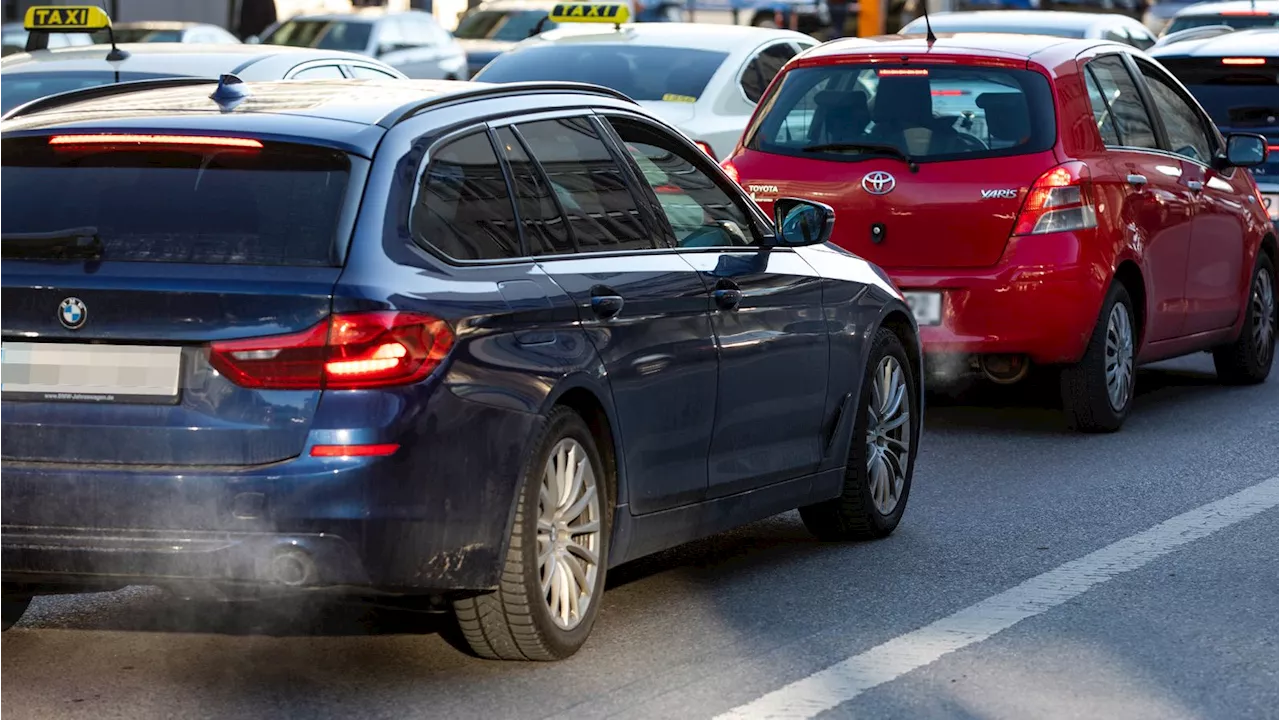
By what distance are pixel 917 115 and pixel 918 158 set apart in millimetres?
236

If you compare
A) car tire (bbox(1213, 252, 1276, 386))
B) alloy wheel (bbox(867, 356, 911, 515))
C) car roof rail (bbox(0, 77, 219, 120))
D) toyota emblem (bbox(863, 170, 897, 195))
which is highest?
car roof rail (bbox(0, 77, 219, 120))

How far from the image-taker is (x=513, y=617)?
594 centimetres

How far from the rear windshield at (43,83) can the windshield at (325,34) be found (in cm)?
1942

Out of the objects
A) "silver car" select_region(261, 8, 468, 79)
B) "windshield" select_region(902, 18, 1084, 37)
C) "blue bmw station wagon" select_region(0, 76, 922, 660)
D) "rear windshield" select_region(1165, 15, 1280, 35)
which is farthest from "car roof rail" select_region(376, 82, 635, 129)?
"silver car" select_region(261, 8, 468, 79)

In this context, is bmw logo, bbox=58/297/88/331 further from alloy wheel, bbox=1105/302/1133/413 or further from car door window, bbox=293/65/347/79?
car door window, bbox=293/65/347/79

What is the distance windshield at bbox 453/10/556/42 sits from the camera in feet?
113

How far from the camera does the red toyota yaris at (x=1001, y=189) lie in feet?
34.1

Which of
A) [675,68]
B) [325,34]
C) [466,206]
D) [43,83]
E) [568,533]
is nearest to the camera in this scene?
[466,206]

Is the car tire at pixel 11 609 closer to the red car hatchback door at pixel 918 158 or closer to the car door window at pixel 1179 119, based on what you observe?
the red car hatchback door at pixel 918 158

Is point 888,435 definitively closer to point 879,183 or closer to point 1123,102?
point 879,183

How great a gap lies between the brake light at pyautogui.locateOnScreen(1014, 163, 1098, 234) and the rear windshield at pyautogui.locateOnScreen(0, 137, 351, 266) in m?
5.12

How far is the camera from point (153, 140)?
5848 millimetres

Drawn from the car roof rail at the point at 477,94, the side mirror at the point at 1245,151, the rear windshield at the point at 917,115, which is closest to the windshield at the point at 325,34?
the side mirror at the point at 1245,151

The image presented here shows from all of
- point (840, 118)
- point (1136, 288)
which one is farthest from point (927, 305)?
point (1136, 288)
